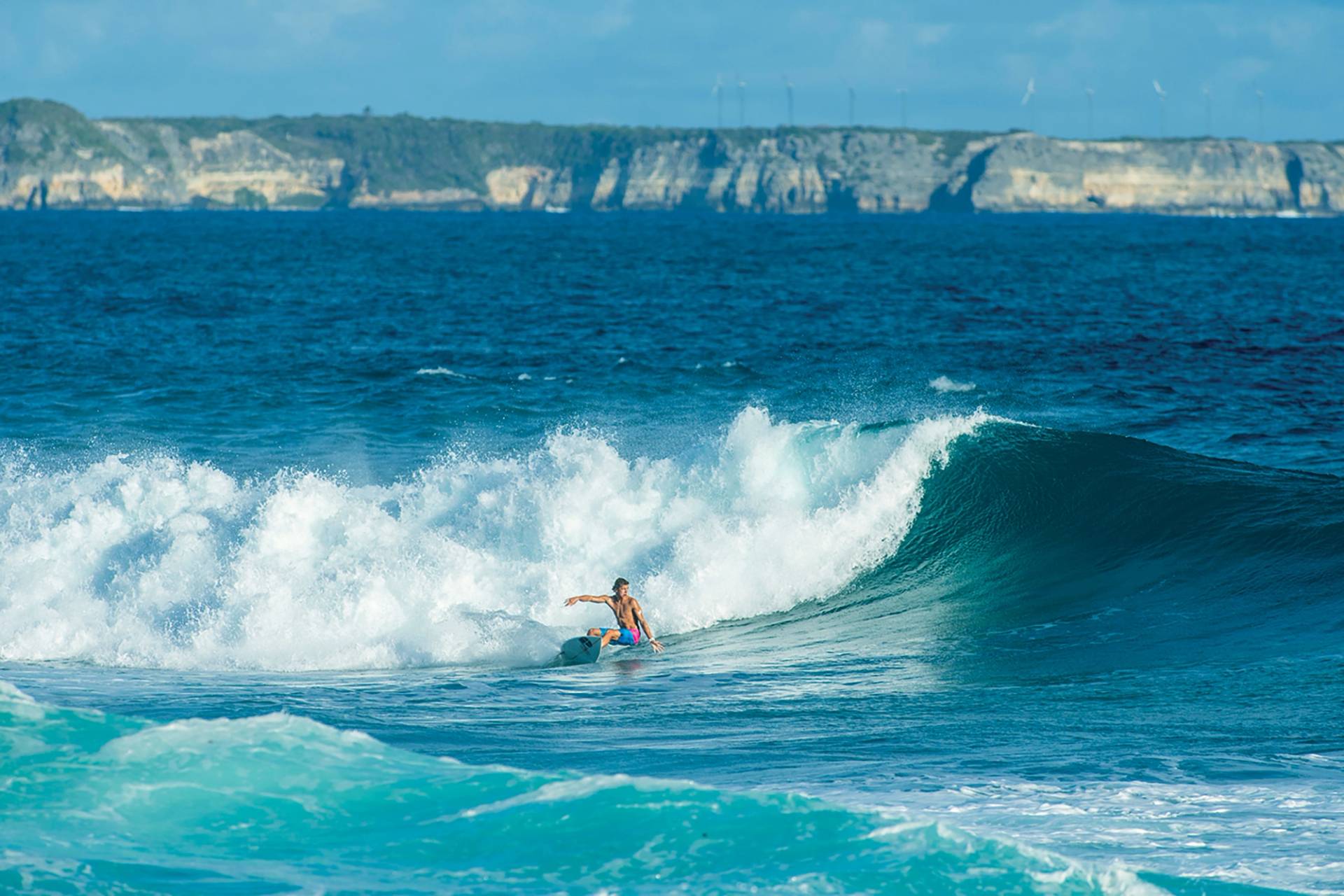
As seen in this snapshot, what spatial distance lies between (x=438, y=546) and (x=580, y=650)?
3.72 m

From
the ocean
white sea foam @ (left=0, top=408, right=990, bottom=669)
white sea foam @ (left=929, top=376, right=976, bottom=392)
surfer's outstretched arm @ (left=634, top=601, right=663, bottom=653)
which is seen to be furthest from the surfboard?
white sea foam @ (left=929, top=376, right=976, bottom=392)

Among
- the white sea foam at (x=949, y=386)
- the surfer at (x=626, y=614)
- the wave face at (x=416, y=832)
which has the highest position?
the white sea foam at (x=949, y=386)

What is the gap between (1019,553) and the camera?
1791 cm

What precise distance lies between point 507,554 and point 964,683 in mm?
6894

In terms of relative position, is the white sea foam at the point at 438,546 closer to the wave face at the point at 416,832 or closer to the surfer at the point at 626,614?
the surfer at the point at 626,614

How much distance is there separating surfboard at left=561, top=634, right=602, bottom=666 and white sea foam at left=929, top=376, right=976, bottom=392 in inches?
529

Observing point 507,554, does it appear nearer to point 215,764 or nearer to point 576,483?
point 576,483

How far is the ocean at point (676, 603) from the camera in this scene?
26.9 feet

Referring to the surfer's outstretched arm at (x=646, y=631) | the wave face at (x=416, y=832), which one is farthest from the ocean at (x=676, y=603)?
the surfer's outstretched arm at (x=646, y=631)

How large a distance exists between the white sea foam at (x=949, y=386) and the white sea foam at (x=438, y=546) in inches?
215

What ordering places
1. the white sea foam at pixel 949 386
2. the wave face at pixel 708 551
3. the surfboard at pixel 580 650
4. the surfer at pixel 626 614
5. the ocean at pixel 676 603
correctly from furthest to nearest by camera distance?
1. the white sea foam at pixel 949 386
2. the wave face at pixel 708 551
3. the surfer at pixel 626 614
4. the surfboard at pixel 580 650
5. the ocean at pixel 676 603

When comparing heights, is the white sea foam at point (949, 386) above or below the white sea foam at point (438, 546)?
above

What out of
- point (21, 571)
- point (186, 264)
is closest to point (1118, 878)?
point (21, 571)

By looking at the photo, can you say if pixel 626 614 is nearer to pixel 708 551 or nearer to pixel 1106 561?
pixel 708 551
